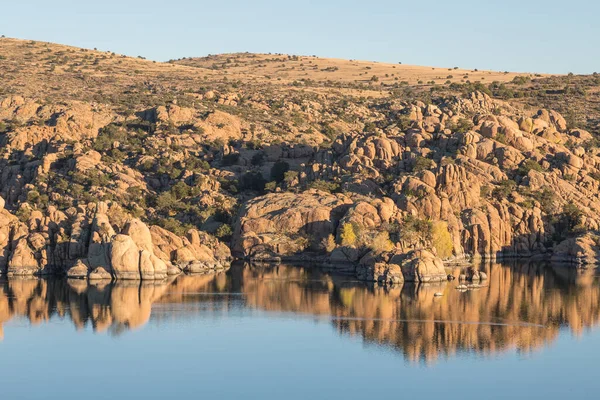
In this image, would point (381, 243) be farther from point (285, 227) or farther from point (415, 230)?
point (285, 227)

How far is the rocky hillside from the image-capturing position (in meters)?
101

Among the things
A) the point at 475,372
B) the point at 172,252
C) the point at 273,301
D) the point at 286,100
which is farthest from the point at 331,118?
the point at 475,372

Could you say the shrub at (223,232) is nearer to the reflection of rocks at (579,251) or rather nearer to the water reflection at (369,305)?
the water reflection at (369,305)

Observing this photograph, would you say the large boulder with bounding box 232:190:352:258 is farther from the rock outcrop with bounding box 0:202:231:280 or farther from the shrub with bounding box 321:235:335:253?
the rock outcrop with bounding box 0:202:231:280

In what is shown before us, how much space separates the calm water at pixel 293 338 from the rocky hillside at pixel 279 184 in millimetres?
6017

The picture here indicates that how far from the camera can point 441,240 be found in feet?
359

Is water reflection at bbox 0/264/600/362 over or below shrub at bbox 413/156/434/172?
below

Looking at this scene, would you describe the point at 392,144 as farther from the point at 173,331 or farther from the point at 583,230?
the point at 173,331

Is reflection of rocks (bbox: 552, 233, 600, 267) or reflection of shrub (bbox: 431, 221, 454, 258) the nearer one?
reflection of shrub (bbox: 431, 221, 454, 258)

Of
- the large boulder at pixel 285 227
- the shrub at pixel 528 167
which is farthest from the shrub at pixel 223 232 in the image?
the shrub at pixel 528 167

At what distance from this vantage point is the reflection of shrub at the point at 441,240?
10894cm

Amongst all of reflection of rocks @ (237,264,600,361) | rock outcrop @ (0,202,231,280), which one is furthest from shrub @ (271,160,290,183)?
reflection of rocks @ (237,264,600,361)

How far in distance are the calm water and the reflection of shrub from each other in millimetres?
10030

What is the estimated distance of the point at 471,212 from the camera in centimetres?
11738
